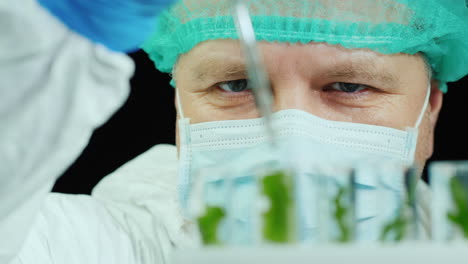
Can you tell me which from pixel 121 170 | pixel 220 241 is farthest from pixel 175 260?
pixel 121 170

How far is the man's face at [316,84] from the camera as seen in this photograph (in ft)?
4.70

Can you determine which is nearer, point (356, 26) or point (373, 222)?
point (373, 222)

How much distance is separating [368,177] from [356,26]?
662mm

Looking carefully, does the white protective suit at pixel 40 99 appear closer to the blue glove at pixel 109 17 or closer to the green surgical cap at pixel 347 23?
the blue glove at pixel 109 17

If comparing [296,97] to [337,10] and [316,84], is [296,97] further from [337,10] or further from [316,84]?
[337,10]

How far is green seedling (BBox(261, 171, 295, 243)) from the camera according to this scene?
2.63ft

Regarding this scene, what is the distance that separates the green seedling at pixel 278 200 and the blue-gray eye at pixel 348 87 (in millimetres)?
761

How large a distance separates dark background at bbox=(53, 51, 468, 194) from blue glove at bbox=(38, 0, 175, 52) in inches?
48.1

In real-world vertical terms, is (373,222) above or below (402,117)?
below

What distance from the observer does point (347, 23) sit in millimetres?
1412

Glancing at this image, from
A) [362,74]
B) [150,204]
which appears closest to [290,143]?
[362,74]

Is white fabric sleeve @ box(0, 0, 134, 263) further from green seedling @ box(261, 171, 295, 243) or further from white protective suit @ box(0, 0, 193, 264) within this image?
green seedling @ box(261, 171, 295, 243)

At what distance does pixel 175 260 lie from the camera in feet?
2.32

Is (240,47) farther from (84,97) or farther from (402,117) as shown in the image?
(84,97)
